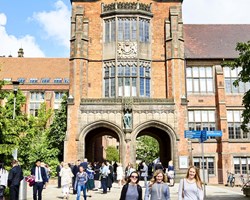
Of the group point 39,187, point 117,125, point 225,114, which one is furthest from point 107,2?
point 39,187

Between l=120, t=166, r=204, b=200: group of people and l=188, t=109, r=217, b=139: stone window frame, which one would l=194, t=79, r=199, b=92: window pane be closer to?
l=188, t=109, r=217, b=139: stone window frame

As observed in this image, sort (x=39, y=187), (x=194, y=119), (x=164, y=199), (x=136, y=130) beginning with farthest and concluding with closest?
(x=194, y=119) < (x=136, y=130) < (x=39, y=187) < (x=164, y=199)

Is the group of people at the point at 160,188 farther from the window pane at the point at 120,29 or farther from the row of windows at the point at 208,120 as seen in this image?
the row of windows at the point at 208,120

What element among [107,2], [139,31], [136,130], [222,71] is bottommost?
[136,130]

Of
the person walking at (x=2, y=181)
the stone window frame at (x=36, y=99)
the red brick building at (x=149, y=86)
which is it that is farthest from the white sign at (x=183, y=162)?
the stone window frame at (x=36, y=99)

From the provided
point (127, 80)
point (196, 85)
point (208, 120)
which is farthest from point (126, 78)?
point (208, 120)

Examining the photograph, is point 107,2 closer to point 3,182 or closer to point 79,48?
point 79,48

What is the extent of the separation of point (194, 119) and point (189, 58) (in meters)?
5.28

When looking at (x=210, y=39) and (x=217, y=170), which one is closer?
(x=217, y=170)

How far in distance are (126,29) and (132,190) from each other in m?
23.2

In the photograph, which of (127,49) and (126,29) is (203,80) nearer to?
(127,49)

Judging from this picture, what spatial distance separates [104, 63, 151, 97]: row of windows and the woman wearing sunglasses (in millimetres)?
21124

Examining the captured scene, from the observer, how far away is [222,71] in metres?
31.6

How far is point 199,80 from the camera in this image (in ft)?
104
